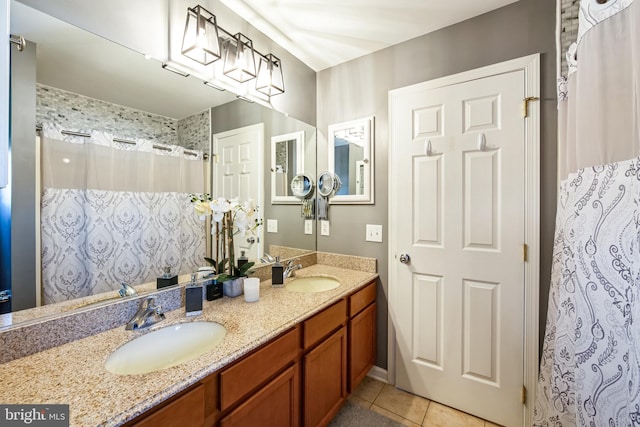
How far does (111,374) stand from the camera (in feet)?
2.53

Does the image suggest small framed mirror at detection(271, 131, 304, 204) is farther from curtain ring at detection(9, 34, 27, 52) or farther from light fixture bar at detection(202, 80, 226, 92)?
curtain ring at detection(9, 34, 27, 52)

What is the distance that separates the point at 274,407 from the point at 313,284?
913 millimetres

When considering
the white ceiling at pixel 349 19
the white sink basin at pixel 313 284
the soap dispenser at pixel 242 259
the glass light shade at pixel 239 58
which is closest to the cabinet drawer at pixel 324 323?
the white sink basin at pixel 313 284

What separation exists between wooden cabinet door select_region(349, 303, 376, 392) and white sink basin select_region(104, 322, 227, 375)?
0.90 metres

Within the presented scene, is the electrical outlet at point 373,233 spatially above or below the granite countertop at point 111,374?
above

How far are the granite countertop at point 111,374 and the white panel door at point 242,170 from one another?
1.84ft

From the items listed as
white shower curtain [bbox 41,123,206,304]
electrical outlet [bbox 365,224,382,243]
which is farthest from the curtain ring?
electrical outlet [bbox 365,224,382,243]

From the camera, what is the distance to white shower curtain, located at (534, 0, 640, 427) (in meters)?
0.76

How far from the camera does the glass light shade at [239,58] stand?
5.12ft

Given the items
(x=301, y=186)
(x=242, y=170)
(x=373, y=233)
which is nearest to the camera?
(x=242, y=170)

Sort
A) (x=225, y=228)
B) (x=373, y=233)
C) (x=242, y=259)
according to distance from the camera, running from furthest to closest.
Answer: (x=373, y=233) < (x=242, y=259) < (x=225, y=228)

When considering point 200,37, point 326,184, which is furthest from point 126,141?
point 326,184

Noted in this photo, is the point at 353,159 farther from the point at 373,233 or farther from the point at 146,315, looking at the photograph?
the point at 146,315

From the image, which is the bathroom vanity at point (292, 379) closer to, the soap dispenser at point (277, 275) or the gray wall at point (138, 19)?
the soap dispenser at point (277, 275)
